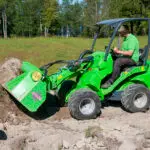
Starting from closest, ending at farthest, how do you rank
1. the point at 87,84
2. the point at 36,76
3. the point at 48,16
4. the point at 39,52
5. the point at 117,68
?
the point at 36,76 → the point at 87,84 → the point at 117,68 → the point at 39,52 → the point at 48,16

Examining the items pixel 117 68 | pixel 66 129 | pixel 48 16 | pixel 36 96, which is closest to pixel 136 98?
pixel 117 68

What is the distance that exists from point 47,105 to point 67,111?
652 mm

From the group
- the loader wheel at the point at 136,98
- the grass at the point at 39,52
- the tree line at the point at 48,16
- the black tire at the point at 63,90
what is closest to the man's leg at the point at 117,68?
the loader wheel at the point at 136,98

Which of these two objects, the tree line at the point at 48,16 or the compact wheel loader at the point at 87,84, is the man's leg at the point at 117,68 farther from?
the tree line at the point at 48,16

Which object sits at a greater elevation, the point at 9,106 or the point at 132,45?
the point at 132,45

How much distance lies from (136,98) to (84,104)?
1.26m

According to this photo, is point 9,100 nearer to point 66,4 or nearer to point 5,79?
point 5,79

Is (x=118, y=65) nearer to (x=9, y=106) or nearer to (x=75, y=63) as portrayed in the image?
(x=75, y=63)

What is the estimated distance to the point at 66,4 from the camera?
9344cm

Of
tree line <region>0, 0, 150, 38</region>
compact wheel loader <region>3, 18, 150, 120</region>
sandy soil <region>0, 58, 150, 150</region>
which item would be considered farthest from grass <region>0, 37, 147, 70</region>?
tree line <region>0, 0, 150, 38</region>

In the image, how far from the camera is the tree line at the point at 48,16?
237ft

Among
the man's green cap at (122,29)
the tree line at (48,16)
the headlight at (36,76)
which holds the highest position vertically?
the man's green cap at (122,29)

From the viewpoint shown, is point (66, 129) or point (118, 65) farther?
point (118, 65)

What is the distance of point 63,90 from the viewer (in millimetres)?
Answer: 8734
